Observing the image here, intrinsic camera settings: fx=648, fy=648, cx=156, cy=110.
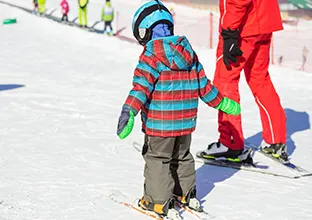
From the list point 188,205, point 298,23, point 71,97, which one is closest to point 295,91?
point 71,97

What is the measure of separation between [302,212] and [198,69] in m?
1.13

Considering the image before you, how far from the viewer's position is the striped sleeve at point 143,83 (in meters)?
3.49

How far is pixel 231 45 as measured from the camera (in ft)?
15.9

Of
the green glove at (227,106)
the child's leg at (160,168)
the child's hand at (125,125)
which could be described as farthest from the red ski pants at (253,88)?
the child's hand at (125,125)

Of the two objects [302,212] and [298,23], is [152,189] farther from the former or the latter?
[298,23]

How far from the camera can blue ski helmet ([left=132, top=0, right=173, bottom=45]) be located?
3613 mm

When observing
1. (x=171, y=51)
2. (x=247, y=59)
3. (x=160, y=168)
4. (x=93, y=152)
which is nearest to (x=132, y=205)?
(x=160, y=168)

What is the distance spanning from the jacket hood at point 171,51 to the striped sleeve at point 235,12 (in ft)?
4.22

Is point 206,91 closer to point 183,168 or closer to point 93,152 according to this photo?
point 183,168

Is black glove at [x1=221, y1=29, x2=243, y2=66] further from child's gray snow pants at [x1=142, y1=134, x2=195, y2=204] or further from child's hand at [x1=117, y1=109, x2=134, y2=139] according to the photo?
child's hand at [x1=117, y1=109, x2=134, y2=139]

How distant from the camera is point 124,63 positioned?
41.4 ft

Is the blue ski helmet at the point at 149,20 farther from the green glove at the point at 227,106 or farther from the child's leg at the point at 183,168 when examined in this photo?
the child's leg at the point at 183,168

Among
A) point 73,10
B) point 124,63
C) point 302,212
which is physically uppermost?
point 302,212

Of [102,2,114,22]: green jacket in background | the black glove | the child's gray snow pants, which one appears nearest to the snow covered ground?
the child's gray snow pants
